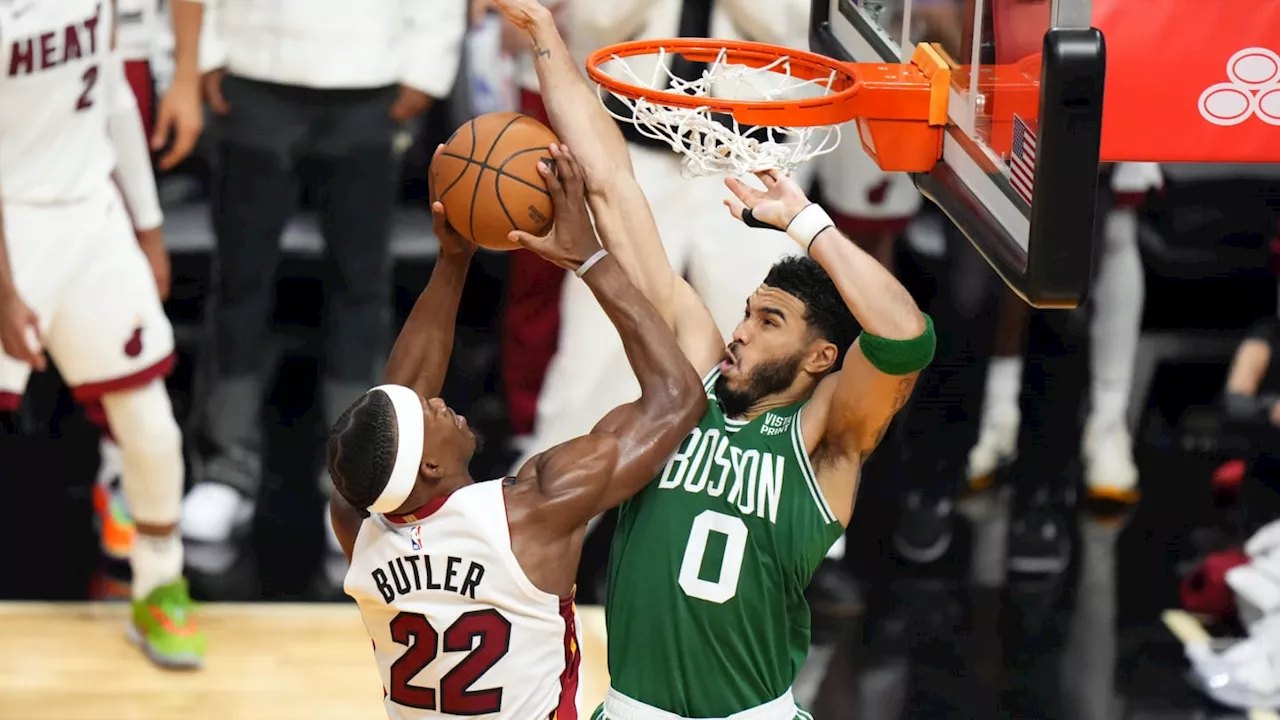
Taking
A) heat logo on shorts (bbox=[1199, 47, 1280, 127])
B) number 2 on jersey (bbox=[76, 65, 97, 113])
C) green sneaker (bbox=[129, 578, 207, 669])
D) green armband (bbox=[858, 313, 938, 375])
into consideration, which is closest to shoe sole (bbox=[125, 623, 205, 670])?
green sneaker (bbox=[129, 578, 207, 669])

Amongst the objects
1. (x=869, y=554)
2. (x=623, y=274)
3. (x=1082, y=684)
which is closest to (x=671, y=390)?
(x=623, y=274)

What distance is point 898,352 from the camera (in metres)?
3.14

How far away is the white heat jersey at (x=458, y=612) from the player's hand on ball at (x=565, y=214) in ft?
1.59

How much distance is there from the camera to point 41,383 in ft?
21.4

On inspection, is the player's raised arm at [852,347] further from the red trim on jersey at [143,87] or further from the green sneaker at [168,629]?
the red trim on jersey at [143,87]

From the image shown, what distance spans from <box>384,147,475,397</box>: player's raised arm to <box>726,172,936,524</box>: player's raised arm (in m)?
0.61

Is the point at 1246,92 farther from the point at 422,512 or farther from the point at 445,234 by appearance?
the point at 422,512

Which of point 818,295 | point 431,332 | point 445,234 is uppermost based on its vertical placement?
point 445,234

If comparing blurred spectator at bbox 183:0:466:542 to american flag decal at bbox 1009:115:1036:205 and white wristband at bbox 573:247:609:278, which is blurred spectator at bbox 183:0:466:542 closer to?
white wristband at bbox 573:247:609:278

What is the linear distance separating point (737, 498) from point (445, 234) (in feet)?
2.66

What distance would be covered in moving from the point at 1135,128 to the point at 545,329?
3.29 m

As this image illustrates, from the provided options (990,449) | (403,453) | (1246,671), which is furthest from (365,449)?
(990,449)

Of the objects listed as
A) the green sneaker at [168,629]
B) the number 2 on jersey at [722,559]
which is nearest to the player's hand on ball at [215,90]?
the green sneaker at [168,629]

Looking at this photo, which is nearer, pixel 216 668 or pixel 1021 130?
pixel 1021 130
